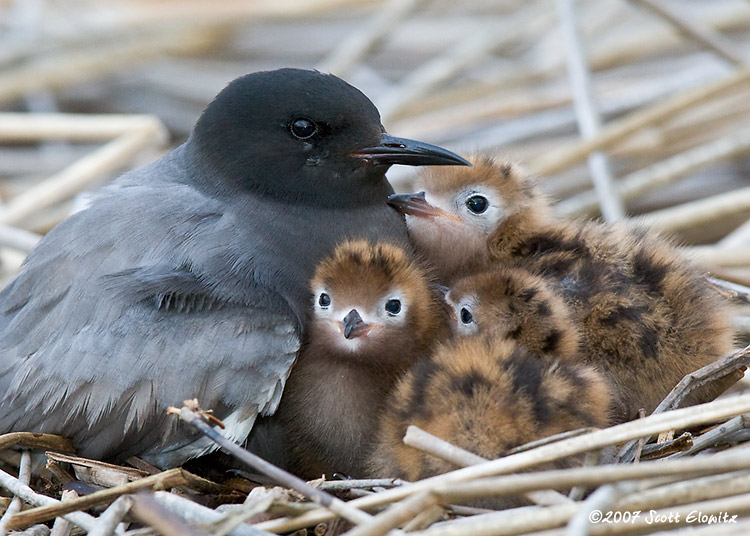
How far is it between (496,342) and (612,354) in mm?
469

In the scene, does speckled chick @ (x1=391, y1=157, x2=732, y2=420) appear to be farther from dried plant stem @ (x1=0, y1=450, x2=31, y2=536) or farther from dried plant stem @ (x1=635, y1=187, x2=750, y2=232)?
dried plant stem @ (x1=0, y1=450, x2=31, y2=536)

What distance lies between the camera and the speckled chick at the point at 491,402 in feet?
10.0

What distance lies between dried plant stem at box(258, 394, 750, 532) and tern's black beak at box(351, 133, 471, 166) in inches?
51.8

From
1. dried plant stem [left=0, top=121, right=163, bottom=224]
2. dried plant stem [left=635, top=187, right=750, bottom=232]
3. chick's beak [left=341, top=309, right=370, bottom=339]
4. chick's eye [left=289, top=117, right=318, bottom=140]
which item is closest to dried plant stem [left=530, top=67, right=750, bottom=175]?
dried plant stem [left=635, top=187, right=750, bottom=232]

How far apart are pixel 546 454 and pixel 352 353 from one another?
938 mm

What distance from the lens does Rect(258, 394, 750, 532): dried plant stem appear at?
9.16ft

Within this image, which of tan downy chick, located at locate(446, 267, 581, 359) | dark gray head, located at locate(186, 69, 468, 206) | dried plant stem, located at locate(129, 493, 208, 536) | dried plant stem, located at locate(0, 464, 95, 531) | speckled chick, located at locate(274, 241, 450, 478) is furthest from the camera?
dark gray head, located at locate(186, 69, 468, 206)

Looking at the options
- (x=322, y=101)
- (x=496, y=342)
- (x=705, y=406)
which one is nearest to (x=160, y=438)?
(x=496, y=342)

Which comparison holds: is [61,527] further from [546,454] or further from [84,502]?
[546,454]

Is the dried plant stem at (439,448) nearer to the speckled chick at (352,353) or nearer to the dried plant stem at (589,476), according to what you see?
the dried plant stem at (589,476)

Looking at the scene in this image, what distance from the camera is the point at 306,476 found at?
12.0ft

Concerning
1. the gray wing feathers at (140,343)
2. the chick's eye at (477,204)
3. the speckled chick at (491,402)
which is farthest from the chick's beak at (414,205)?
the speckled chick at (491,402)

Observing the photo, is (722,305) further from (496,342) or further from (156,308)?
(156,308)

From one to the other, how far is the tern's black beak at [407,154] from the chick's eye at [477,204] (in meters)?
0.15
